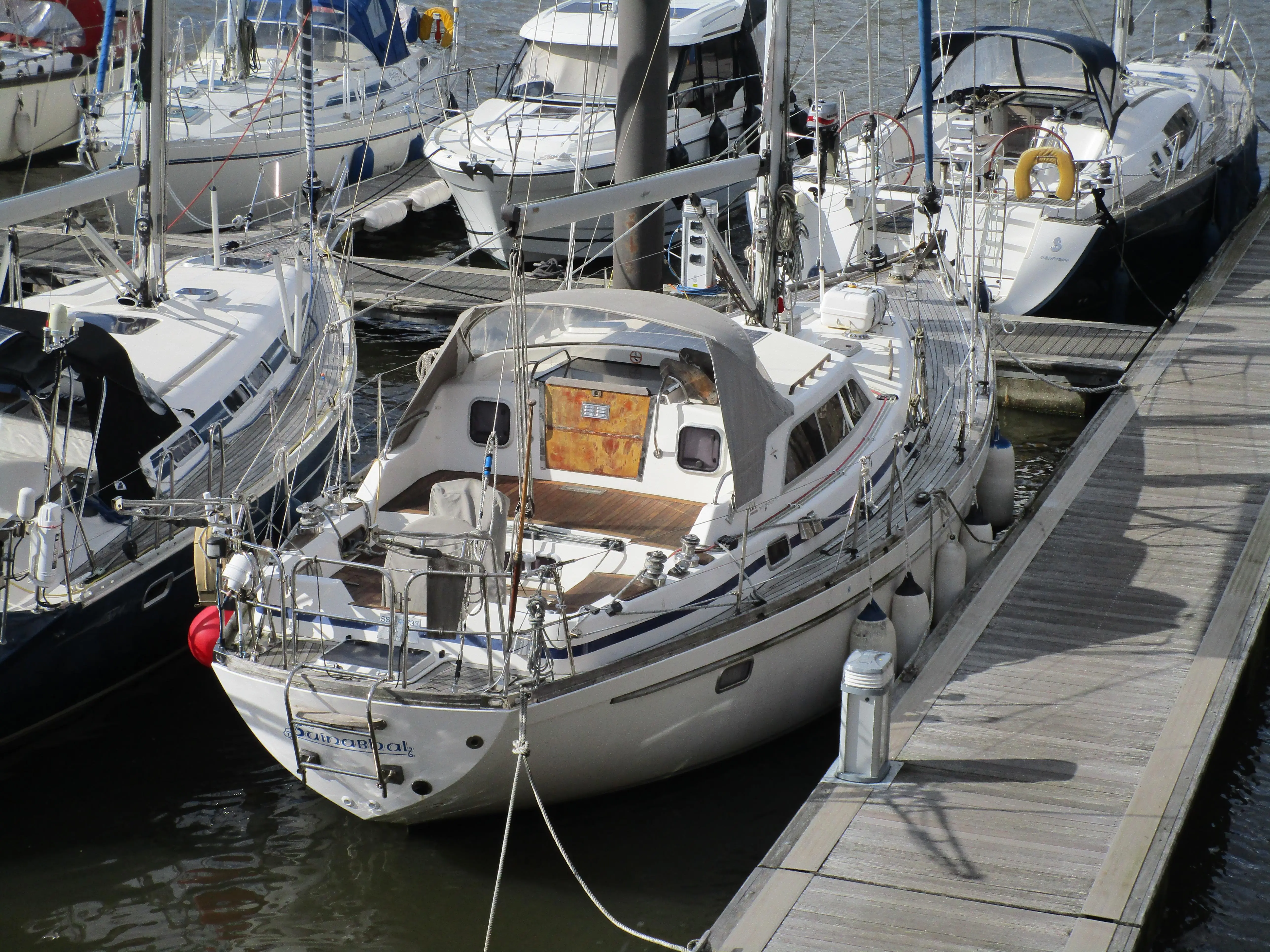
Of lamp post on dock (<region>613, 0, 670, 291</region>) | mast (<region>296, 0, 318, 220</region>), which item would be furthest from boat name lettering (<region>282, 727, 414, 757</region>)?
lamp post on dock (<region>613, 0, 670, 291</region>)

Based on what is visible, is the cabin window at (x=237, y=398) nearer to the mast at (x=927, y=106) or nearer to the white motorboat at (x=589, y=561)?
the white motorboat at (x=589, y=561)

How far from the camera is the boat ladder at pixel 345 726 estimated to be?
7.57 meters

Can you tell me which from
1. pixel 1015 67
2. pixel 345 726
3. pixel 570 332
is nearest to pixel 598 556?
pixel 570 332

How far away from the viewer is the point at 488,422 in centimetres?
998

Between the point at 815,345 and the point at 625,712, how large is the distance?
12.4 ft

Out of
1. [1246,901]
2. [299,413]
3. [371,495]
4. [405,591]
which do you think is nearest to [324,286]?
[299,413]

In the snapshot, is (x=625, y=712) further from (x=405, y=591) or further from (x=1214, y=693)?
(x=1214, y=693)

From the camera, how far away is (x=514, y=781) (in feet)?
25.2

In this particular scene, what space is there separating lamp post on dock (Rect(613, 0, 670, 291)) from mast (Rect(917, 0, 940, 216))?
255 cm

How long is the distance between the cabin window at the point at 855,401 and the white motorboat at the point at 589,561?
21 mm

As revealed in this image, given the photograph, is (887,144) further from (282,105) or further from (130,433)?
(130,433)

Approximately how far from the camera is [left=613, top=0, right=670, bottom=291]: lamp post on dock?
1388 centimetres

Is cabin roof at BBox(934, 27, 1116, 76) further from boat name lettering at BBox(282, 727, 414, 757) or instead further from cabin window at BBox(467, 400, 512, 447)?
boat name lettering at BBox(282, 727, 414, 757)

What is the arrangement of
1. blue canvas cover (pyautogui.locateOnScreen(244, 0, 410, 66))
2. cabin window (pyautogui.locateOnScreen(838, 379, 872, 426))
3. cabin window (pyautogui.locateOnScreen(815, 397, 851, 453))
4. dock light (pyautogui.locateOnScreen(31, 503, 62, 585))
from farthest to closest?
blue canvas cover (pyautogui.locateOnScreen(244, 0, 410, 66))
cabin window (pyautogui.locateOnScreen(838, 379, 872, 426))
cabin window (pyautogui.locateOnScreen(815, 397, 851, 453))
dock light (pyautogui.locateOnScreen(31, 503, 62, 585))
